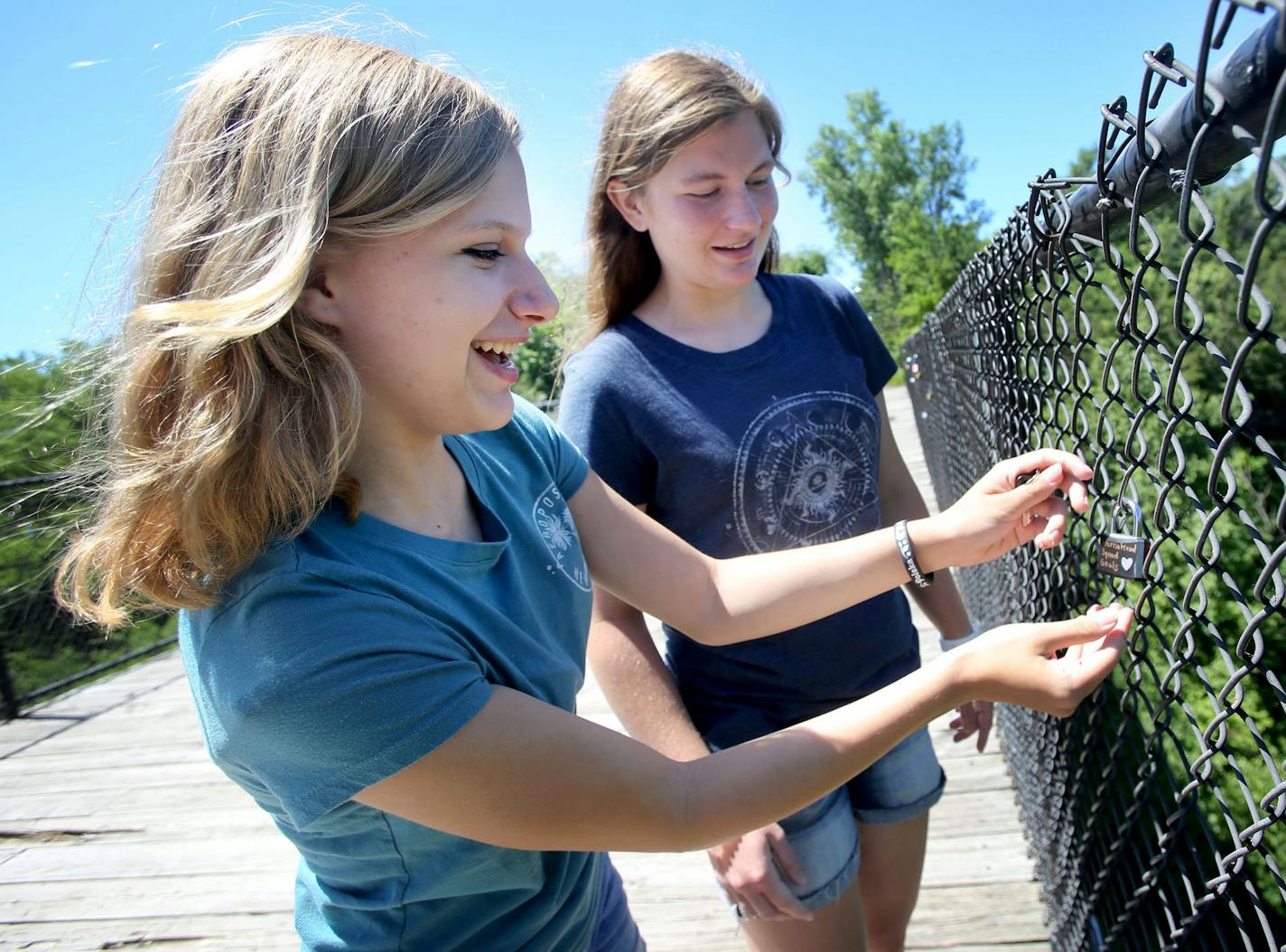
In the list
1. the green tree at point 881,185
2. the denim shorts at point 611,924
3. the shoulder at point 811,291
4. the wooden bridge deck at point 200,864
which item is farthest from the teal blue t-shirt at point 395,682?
the green tree at point 881,185

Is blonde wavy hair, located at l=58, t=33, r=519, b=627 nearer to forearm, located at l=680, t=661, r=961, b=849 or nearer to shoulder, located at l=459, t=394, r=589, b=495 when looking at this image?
shoulder, located at l=459, t=394, r=589, b=495

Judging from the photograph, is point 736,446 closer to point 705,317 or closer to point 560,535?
point 705,317

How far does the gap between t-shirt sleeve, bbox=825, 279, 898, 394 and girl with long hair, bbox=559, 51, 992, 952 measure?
14 mm

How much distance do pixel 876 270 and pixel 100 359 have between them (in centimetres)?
5723

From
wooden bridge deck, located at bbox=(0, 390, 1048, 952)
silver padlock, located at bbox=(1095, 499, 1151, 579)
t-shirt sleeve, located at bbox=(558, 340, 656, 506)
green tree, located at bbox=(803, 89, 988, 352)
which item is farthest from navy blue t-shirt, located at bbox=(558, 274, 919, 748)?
green tree, located at bbox=(803, 89, 988, 352)

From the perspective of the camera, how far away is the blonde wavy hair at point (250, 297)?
1047 mm

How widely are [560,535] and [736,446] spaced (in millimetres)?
468

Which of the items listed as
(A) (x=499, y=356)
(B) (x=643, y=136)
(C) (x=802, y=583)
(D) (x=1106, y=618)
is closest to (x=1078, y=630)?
(D) (x=1106, y=618)

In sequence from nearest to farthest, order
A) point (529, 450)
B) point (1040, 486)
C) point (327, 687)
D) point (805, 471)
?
point (327, 687) < point (1040, 486) < point (529, 450) < point (805, 471)

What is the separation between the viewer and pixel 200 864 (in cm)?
352

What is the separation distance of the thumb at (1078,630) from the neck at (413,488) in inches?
31.7

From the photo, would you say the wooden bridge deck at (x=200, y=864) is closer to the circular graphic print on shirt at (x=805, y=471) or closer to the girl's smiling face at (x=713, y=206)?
the circular graphic print on shirt at (x=805, y=471)

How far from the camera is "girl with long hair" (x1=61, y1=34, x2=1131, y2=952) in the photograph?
1009 mm

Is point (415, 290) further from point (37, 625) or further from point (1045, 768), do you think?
Answer: point (37, 625)
